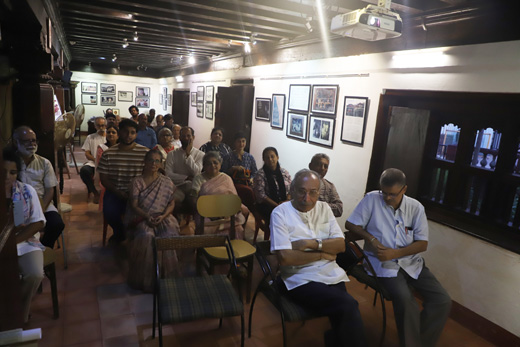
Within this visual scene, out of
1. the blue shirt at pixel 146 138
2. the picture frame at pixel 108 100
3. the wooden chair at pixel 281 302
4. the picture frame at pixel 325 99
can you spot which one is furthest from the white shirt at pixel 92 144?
the picture frame at pixel 108 100

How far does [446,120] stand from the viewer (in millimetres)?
3527

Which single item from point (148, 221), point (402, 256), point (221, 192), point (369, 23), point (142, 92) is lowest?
point (148, 221)

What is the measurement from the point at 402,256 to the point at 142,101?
14552 millimetres

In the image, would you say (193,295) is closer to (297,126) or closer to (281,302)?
(281,302)

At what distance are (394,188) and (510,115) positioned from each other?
47.7 inches

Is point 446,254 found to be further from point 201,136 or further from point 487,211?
point 201,136

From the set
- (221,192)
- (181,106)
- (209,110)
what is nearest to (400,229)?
(221,192)

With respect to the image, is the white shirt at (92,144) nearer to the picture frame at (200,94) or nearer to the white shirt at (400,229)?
the picture frame at (200,94)

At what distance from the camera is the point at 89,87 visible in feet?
47.5

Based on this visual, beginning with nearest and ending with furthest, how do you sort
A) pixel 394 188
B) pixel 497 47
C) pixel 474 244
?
1. pixel 394 188
2. pixel 497 47
3. pixel 474 244

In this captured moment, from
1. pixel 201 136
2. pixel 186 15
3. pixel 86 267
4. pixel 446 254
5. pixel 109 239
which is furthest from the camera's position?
pixel 201 136

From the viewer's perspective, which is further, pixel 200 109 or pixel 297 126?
pixel 200 109

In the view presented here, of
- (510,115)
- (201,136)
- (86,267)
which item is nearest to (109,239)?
(86,267)

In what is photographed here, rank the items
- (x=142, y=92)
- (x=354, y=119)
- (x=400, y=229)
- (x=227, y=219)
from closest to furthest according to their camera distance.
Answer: (x=400, y=229), (x=227, y=219), (x=354, y=119), (x=142, y=92)
